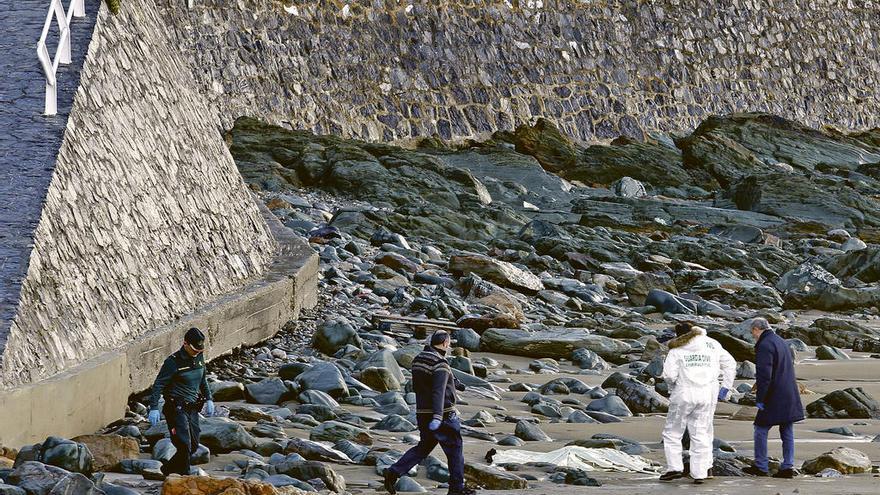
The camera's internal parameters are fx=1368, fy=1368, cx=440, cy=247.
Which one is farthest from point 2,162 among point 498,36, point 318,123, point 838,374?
point 498,36

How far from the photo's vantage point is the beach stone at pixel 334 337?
11.6 meters

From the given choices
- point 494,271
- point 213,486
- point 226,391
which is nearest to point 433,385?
point 213,486

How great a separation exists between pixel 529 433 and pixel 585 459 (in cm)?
A: 86

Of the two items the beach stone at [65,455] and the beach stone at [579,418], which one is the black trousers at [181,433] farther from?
the beach stone at [579,418]

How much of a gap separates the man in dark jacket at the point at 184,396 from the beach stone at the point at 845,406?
4764 millimetres

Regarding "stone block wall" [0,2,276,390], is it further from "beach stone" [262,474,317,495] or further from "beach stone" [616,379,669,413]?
"beach stone" [616,379,669,413]

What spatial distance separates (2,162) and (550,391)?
4.34m

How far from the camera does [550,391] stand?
10414 mm

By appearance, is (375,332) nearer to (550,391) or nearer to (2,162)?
(550,391)

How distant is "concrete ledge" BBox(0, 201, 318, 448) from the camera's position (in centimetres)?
699

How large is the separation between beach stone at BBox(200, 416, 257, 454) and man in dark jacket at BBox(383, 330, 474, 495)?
3.22 ft

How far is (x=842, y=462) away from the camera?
7.46 m

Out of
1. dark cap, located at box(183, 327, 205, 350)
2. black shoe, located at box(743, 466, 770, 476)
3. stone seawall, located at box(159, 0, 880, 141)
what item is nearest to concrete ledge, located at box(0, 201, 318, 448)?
dark cap, located at box(183, 327, 205, 350)

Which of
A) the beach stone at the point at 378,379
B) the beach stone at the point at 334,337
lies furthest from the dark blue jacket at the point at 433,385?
the beach stone at the point at 334,337
